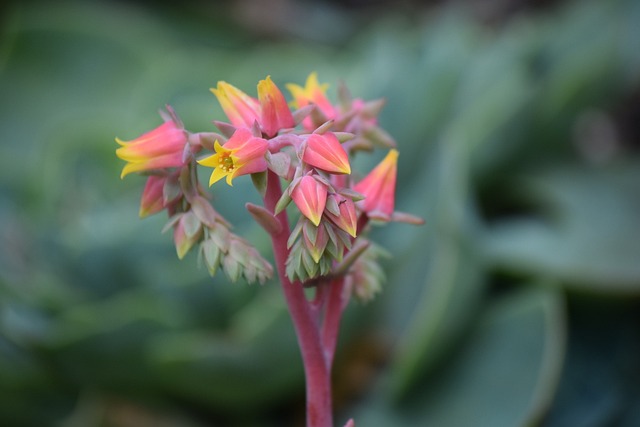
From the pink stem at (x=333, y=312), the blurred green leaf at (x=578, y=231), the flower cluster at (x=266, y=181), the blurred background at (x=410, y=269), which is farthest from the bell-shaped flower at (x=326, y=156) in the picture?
the blurred green leaf at (x=578, y=231)

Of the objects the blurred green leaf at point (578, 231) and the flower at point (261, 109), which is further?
the blurred green leaf at point (578, 231)

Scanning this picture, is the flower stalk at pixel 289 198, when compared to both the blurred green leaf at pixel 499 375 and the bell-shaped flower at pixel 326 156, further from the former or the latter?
the blurred green leaf at pixel 499 375

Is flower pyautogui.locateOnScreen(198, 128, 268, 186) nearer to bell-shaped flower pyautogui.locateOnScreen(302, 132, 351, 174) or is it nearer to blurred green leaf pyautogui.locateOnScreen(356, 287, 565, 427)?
bell-shaped flower pyautogui.locateOnScreen(302, 132, 351, 174)

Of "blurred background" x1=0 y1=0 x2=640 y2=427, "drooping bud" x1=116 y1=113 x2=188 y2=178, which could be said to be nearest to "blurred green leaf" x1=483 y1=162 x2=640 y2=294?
"blurred background" x1=0 y1=0 x2=640 y2=427

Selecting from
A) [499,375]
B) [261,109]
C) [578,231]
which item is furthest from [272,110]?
[578,231]

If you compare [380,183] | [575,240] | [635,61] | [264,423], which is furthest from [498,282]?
[380,183]

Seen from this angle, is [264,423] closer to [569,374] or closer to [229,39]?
[569,374]
